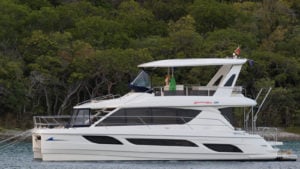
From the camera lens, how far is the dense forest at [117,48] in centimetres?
6731

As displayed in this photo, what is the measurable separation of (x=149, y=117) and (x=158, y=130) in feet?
2.04

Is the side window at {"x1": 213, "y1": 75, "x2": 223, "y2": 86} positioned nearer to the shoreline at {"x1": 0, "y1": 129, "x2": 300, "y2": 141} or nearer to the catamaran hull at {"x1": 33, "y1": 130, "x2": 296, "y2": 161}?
the catamaran hull at {"x1": 33, "y1": 130, "x2": 296, "y2": 161}

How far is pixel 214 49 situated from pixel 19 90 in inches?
582

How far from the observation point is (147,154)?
1565 inches

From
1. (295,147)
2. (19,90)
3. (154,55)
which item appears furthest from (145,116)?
(154,55)

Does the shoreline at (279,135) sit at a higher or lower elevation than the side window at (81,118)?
lower

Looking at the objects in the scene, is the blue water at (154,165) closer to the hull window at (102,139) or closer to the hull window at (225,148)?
the hull window at (225,148)

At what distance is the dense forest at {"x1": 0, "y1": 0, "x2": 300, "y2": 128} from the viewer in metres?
67.3

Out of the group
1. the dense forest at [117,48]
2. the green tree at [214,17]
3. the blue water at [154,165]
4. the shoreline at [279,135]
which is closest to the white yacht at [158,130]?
the blue water at [154,165]

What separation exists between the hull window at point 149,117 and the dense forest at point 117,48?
2638 centimetres

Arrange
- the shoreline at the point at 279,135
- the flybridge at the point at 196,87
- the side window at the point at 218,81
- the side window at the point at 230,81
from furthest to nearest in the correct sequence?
the shoreline at the point at 279,135 < the side window at the point at 218,81 < the side window at the point at 230,81 < the flybridge at the point at 196,87

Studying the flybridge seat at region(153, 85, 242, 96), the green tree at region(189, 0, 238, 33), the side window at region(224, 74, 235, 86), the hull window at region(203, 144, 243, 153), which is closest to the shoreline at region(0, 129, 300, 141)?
the green tree at region(189, 0, 238, 33)

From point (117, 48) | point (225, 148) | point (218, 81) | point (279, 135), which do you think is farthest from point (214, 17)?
point (225, 148)

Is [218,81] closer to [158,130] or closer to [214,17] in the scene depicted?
[158,130]
